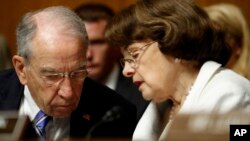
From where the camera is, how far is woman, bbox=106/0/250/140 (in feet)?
6.71

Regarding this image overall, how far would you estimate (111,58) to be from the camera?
3.56 metres

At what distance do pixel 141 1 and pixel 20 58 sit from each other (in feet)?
1.71

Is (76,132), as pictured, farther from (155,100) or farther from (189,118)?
(189,118)

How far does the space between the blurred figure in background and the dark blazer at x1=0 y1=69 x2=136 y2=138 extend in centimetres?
69

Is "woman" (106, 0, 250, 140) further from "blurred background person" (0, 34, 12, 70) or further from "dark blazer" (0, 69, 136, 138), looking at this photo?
"blurred background person" (0, 34, 12, 70)

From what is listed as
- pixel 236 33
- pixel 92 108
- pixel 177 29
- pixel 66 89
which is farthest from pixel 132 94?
pixel 66 89

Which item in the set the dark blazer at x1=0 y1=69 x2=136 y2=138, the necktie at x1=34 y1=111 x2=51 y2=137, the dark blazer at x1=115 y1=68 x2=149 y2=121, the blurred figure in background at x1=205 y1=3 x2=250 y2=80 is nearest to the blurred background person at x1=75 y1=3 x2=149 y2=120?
the dark blazer at x1=115 y1=68 x2=149 y2=121

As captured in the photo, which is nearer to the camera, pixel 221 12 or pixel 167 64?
pixel 167 64

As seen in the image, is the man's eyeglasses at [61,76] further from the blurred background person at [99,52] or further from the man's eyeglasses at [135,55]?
the blurred background person at [99,52]

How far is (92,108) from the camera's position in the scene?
85.1 inches

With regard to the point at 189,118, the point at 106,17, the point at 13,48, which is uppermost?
the point at 189,118

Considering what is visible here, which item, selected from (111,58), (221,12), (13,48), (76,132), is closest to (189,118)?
(76,132)

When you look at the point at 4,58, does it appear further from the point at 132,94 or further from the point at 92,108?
the point at 92,108

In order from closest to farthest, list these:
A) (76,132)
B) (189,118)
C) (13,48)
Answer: (189,118) < (76,132) < (13,48)
